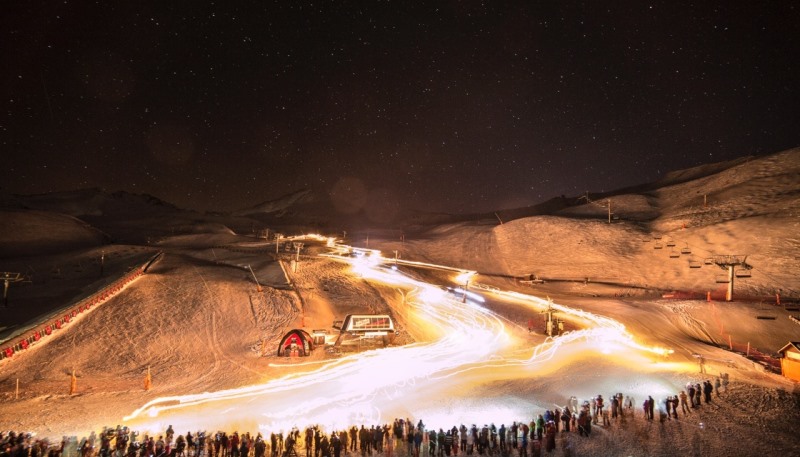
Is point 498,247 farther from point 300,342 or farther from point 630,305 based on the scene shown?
point 300,342

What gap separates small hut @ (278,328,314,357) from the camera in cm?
2705

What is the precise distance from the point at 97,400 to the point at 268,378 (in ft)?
24.7

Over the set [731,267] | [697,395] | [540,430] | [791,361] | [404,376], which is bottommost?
[404,376]

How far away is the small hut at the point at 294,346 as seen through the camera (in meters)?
27.0

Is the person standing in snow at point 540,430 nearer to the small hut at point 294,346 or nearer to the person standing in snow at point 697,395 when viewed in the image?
the person standing in snow at point 697,395

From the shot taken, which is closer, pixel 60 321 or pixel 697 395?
pixel 697 395

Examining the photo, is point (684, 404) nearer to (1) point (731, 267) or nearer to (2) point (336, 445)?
(2) point (336, 445)

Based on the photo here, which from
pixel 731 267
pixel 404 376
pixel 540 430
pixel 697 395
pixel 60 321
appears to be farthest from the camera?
pixel 731 267

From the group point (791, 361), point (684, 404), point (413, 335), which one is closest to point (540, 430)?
point (684, 404)

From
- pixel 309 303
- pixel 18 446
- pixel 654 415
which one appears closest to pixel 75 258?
pixel 309 303

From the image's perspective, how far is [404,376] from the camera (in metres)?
23.7

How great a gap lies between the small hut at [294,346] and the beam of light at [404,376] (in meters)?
1.66

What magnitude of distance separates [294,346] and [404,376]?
767 centimetres

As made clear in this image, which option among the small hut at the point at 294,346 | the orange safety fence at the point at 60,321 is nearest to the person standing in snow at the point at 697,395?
the small hut at the point at 294,346
